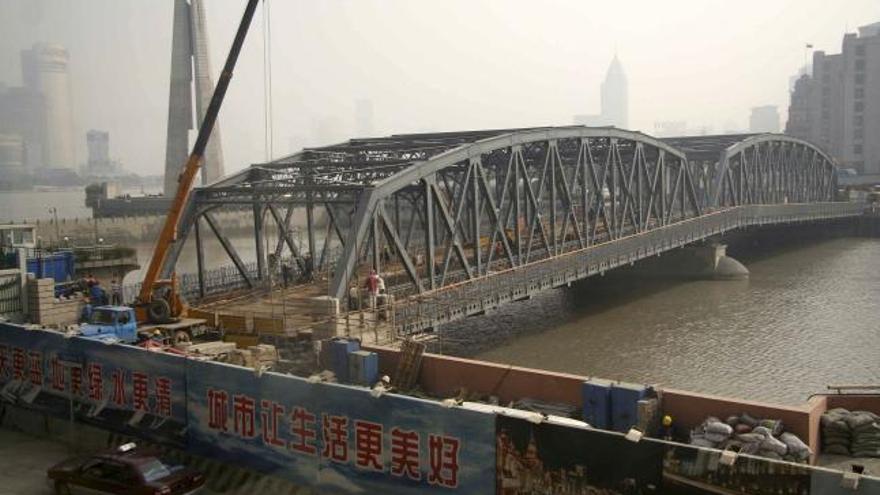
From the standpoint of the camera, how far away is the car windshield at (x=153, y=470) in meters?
14.7

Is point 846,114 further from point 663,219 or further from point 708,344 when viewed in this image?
point 708,344

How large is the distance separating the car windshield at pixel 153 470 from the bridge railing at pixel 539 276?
1179 cm

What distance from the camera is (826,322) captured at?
4053cm

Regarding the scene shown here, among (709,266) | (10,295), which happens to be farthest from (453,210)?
(709,266)

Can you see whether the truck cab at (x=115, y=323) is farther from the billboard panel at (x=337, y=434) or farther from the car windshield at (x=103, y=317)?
the billboard panel at (x=337, y=434)

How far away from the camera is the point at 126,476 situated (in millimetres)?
14750

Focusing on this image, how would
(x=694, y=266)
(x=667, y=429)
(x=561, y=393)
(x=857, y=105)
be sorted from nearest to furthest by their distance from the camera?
(x=667, y=429), (x=561, y=393), (x=694, y=266), (x=857, y=105)

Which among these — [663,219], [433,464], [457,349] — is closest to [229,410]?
[433,464]

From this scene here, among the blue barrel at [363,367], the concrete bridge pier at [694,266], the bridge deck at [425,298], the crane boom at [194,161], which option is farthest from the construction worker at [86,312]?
the concrete bridge pier at [694,266]

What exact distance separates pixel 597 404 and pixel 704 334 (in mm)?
24388

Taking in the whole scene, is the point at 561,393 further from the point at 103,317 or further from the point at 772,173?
the point at 772,173

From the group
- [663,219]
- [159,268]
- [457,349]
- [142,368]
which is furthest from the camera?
[663,219]

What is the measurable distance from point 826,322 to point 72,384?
3499cm

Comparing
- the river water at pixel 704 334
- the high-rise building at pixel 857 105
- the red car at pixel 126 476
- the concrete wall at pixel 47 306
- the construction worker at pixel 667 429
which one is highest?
the high-rise building at pixel 857 105
